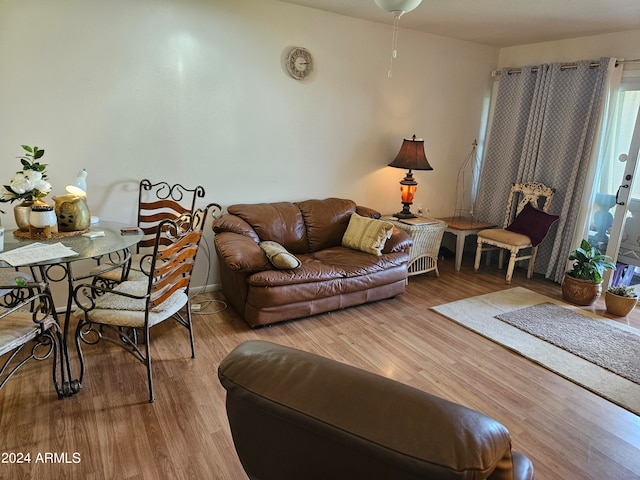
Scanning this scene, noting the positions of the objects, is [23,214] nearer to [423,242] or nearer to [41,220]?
[41,220]

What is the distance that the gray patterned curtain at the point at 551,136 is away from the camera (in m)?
3.98

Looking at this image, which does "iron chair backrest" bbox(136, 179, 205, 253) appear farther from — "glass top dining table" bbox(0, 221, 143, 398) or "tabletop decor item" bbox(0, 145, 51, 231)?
"tabletop decor item" bbox(0, 145, 51, 231)

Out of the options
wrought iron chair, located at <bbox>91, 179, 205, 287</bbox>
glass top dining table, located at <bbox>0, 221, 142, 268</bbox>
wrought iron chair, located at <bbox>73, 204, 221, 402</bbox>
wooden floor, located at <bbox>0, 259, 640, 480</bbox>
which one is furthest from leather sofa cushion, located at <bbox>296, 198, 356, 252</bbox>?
glass top dining table, located at <bbox>0, 221, 142, 268</bbox>

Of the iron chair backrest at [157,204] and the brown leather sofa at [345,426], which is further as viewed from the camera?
the iron chair backrest at [157,204]

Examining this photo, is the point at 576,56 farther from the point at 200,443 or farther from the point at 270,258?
the point at 200,443

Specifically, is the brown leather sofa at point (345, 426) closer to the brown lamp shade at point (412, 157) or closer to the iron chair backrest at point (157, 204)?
the iron chair backrest at point (157, 204)

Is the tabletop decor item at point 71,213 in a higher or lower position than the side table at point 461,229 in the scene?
higher

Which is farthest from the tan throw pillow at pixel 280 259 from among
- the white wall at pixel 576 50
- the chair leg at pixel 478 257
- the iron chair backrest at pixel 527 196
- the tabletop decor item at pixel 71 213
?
the white wall at pixel 576 50

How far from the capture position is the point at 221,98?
3.35 meters

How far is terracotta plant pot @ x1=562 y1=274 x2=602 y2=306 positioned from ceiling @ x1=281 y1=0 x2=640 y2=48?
227 cm

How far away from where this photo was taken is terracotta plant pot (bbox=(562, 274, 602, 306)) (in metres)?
3.64

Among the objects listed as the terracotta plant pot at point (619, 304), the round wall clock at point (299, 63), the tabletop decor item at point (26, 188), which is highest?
the round wall clock at point (299, 63)

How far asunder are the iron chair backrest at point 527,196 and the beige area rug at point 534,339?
983 millimetres

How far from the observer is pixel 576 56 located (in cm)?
410
